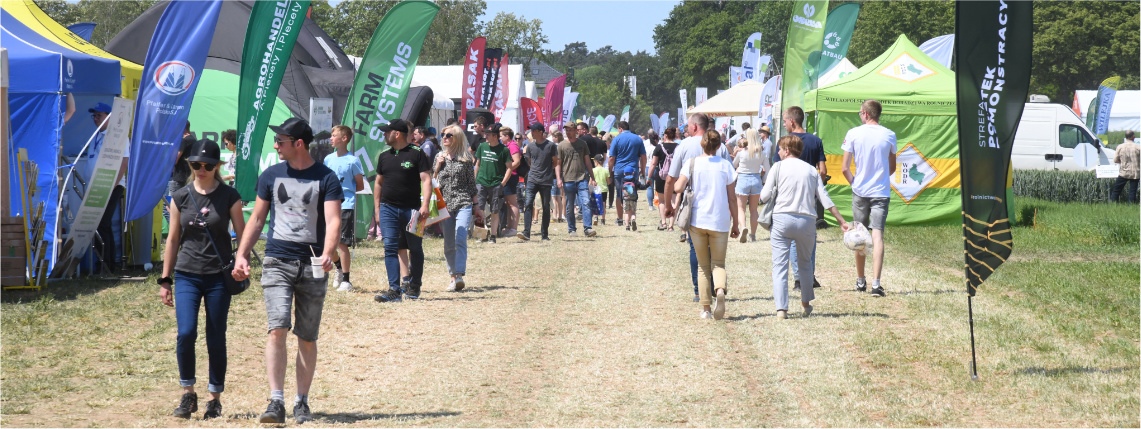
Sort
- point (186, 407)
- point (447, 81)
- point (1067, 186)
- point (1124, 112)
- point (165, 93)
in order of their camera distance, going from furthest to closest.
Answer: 1. point (1124, 112)
2. point (447, 81)
3. point (1067, 186)
4. point (165, 93)
5. point (186, 407)

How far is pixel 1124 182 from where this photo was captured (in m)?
20.4

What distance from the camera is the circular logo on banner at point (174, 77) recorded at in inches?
390

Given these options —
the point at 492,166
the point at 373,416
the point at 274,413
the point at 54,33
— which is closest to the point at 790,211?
the point at 373,416

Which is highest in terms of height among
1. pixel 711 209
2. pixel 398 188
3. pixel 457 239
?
pixel 398 188

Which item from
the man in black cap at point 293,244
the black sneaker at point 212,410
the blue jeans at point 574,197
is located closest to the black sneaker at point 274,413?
the man in black cap at point 293,244

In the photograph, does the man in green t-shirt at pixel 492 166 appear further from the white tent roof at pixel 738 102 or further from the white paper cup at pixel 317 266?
the white tent roof at pixel 738 102

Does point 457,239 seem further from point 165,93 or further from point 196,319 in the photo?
point 196,319

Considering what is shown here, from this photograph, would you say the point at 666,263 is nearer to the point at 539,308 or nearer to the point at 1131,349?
the point at 539,308

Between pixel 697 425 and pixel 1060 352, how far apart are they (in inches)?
125

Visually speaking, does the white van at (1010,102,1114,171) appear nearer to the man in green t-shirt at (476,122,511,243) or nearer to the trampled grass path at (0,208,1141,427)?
the man in green t-shirt at (476,122,511,243)

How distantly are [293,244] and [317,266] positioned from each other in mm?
169

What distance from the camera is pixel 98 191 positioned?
10.4 meters

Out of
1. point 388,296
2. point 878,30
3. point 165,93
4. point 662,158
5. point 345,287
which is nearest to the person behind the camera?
point 388,296

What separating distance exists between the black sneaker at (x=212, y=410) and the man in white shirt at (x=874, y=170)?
6086 millimetres
